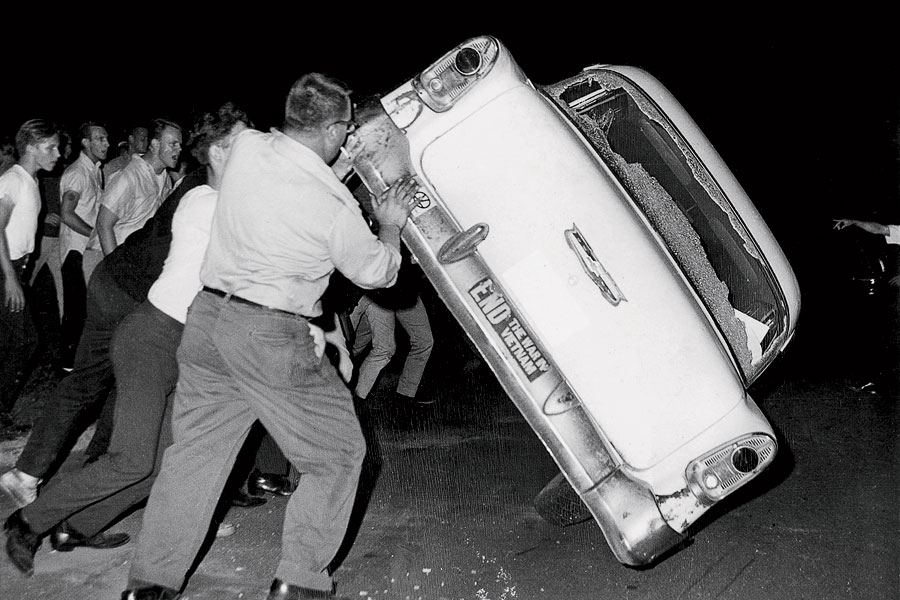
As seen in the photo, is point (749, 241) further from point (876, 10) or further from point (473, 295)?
point (876, 10)

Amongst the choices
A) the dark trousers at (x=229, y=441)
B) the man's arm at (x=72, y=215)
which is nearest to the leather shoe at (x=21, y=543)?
the dark trousers at (x=229, y=441)

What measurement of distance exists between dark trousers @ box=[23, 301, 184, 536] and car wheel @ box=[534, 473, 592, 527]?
169 cm

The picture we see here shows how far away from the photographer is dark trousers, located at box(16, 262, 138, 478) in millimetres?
3605

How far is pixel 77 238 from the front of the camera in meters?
5.95

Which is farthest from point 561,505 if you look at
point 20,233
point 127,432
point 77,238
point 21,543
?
point 77,238

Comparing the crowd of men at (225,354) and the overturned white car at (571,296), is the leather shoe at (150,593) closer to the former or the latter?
the crowd of men at (225,354)

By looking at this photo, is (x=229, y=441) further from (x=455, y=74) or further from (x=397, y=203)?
(x=455, y=74)

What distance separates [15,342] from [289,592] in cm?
286

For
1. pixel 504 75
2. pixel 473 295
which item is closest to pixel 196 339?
pixel 473 295

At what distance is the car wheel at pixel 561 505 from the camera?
3529 millimetres

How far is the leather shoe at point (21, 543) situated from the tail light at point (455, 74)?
7.67 feet

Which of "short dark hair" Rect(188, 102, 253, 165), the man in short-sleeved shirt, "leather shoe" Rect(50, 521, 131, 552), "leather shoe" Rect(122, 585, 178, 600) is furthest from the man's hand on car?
the man in short-sleeved shirt

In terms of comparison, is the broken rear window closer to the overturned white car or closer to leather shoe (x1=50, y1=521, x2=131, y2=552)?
the overturned white car

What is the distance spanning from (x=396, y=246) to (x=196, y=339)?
0.80m
